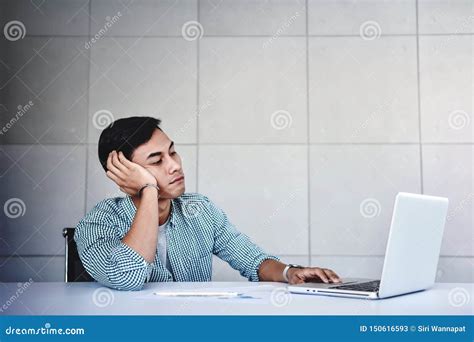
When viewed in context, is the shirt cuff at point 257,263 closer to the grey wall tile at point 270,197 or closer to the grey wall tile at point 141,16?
the grey wall tile at point 270,197

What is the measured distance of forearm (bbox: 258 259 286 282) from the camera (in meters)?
1.92

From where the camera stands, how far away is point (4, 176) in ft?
10.6

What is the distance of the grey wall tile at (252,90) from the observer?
3248 millimetres

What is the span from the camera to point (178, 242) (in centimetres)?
210

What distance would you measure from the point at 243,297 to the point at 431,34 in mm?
2464

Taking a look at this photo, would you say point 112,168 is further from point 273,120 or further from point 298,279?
point 273,120

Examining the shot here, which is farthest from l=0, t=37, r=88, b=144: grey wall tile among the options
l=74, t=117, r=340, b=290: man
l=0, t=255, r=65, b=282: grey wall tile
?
l=74, t=117, r=340, b=290: man

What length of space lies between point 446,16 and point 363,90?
66 centimetres

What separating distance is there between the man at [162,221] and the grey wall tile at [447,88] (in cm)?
159

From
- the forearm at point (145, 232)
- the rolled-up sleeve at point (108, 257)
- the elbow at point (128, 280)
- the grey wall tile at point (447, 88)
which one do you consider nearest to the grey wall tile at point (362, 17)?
the grey wall tile at point (447, 88)

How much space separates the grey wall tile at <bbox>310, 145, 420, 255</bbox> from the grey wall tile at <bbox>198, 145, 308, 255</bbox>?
0.26ft

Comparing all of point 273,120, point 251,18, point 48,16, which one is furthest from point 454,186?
point 48,16
